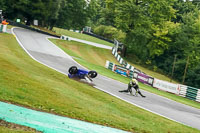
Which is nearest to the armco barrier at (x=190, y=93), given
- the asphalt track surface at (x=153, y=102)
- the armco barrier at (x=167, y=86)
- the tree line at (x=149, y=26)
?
the armco barrier at (x=167, y=86)

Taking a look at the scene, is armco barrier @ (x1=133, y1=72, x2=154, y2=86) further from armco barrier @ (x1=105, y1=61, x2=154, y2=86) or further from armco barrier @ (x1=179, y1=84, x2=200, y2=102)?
armco barrier @ (x1=179, y1=84, x2=200, y2=102)

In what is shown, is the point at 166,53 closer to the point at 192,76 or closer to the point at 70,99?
the point at 192,76

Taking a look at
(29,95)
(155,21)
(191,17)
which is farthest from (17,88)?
(191,17)

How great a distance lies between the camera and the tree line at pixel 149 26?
4766 cm

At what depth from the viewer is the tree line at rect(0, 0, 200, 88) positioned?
47656 millimetres

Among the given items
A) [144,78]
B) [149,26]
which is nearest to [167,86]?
[144,78]

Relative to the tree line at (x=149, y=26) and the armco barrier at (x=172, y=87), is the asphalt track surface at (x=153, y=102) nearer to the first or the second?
the armco barrier at (x=172, y=87)

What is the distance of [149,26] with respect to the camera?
47.9 meters

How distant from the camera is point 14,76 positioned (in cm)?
1310

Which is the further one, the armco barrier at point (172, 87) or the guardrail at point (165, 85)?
the guardrail at point (165, 85)

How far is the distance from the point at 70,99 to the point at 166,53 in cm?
5065

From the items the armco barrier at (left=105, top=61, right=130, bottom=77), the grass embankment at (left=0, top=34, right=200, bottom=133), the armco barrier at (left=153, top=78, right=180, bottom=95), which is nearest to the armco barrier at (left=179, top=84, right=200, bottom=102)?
the armco barrier at (left=153, top=78, right=180, bottom=95)

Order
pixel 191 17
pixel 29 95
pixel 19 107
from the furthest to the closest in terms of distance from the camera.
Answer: pixel 191 17 < pixel 29 95 < pixel 19 107

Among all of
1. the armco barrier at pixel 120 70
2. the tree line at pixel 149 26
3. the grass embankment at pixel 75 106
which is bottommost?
the armco barrier at pixel 120 70
